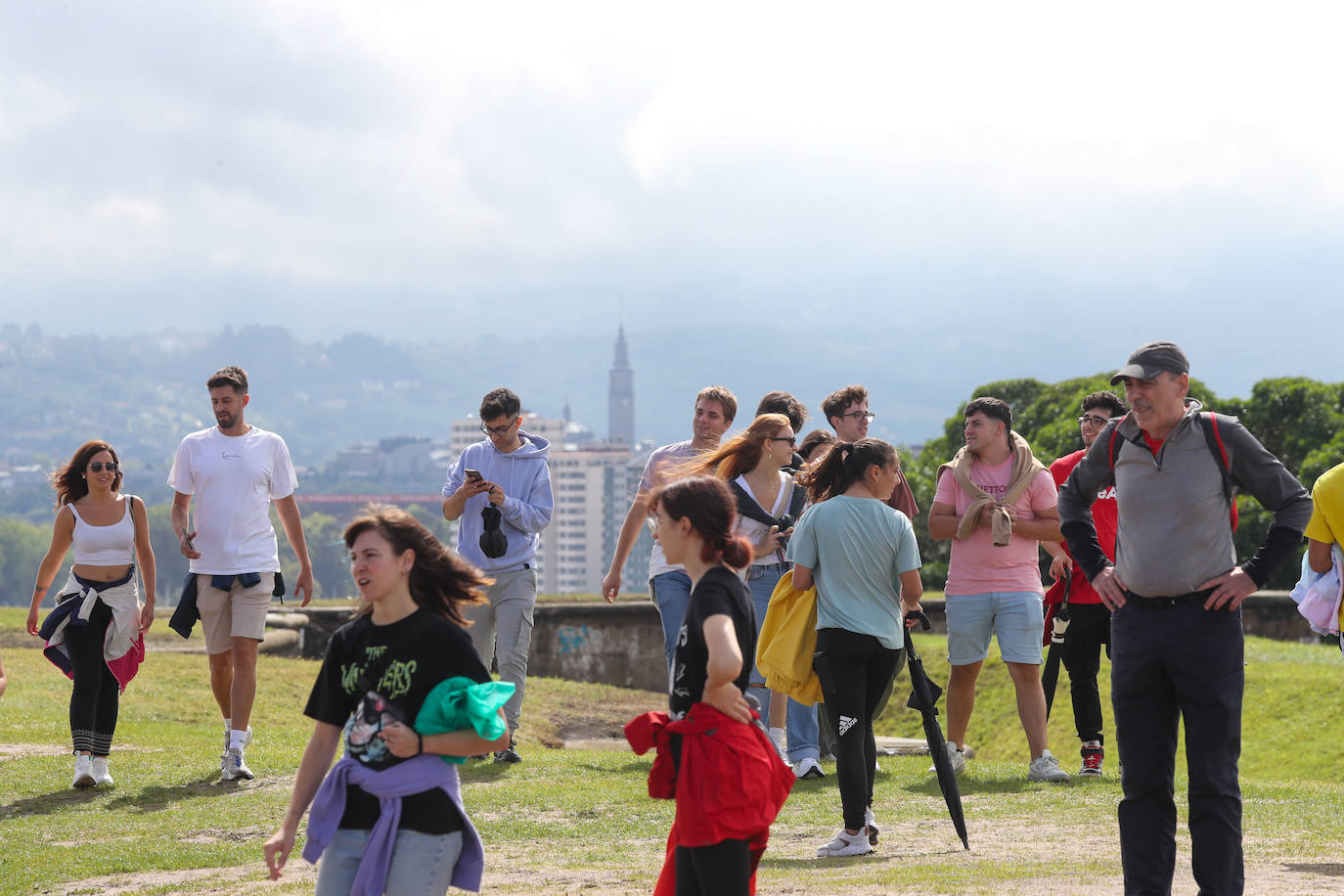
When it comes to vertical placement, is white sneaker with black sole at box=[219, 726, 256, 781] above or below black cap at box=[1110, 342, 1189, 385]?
below

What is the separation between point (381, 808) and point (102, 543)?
18.7 ft

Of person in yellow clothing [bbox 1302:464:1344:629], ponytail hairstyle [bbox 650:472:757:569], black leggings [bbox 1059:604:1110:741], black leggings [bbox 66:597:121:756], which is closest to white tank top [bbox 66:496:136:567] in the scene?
black leggings [bbox 66:597:121:756]

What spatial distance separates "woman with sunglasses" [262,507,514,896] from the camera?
432cm

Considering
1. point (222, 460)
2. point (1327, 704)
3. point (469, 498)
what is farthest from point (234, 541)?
point (1327, 704)

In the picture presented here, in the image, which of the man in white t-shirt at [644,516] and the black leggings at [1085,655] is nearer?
the man in white t-shirt at [644,516]

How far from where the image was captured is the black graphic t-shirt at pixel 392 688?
14.4ft

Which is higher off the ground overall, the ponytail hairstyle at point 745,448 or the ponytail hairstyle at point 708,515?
the ponytail hairstyle at point 745,448

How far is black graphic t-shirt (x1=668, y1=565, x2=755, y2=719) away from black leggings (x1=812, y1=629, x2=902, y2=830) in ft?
7.33

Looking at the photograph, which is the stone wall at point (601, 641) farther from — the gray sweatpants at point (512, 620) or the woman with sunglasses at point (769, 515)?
the woman with sunglasses at point (769, 515)

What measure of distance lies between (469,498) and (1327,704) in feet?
28.4

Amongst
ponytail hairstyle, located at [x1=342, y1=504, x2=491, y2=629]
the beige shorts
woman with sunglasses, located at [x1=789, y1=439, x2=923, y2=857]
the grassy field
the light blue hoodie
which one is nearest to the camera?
ponytail hairstyle, located at [x1=342, y1=504, x2=491, y2=629]

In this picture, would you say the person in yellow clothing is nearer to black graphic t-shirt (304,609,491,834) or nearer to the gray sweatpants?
black graphic t-shirt (304,609,491,834)

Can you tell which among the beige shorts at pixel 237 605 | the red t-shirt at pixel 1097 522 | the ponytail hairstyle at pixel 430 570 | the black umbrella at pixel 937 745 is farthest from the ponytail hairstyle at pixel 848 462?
the beige shorts at pixel 237 605

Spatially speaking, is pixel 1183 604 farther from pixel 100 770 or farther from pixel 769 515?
pixel 100 770
